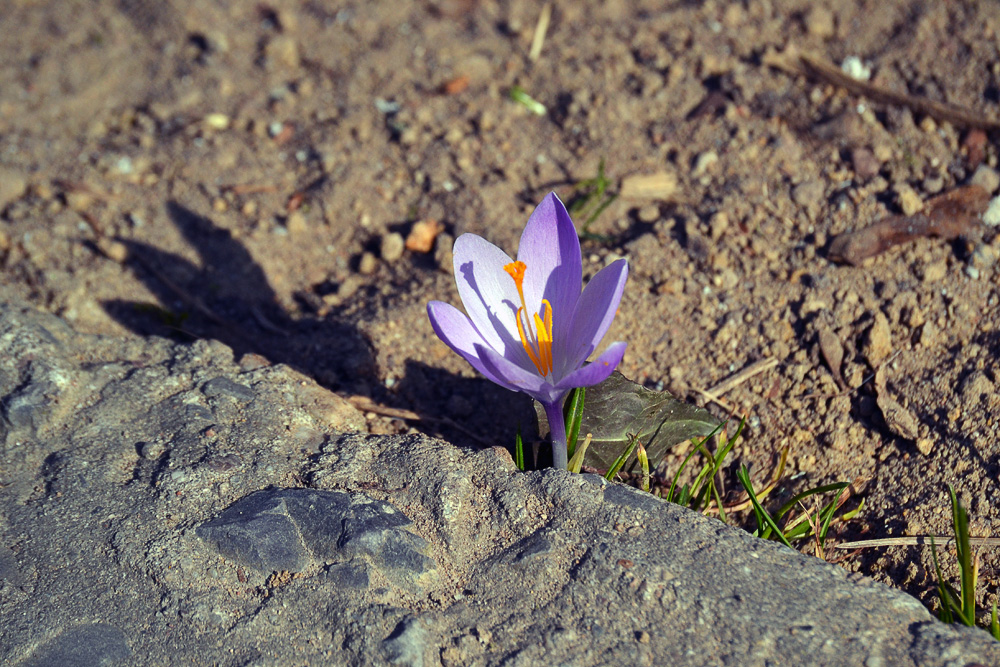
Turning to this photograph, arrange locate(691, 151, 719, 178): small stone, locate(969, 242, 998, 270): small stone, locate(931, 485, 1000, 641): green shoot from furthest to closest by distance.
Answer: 1. locate(691, 151, 719, 178): small stone
2. locate(969, 242, 998, 270): small stone
3. locate(931, 485, 1000, 641): green shoot

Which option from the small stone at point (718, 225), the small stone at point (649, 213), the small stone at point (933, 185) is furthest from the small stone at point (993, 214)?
the small stone at point (649, 213)

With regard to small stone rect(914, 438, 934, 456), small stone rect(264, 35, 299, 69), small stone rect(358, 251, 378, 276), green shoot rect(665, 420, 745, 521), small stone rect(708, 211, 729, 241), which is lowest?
green shoot rect(665, 420, 745, 521)

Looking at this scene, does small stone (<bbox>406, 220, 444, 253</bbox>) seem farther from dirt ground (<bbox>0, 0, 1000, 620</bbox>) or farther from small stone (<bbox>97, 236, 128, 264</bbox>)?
small stone (<bbox>97, 236, 128, 264</bbox>)

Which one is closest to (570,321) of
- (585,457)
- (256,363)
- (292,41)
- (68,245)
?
(585,457)

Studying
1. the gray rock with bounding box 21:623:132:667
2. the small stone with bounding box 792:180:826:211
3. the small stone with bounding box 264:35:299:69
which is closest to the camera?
the gray rock with bounding box 21:623:132:667

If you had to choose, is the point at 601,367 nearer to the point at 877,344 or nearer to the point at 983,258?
the point at 877,344

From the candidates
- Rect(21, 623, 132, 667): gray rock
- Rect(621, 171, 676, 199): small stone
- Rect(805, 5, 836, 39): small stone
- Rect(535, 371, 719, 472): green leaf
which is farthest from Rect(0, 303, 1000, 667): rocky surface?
Rect(805, 5, 836, 39): small stone

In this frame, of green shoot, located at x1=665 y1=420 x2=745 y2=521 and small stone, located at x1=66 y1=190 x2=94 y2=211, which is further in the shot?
small stone, located at x1=66 y1=190 x2=94 y2=211

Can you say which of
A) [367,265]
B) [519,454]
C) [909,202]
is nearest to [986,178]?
[909,202]
